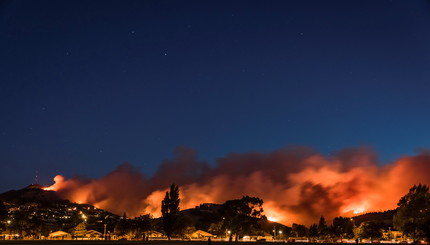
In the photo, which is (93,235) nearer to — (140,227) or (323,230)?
(140,227)

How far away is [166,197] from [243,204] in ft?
74.0

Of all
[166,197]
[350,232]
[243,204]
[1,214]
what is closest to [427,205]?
[243,204]

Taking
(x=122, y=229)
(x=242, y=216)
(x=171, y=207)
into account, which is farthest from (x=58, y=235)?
(x=242, y=216)

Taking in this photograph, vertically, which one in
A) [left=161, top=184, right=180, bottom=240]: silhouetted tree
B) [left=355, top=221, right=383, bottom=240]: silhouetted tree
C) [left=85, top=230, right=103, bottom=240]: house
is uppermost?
[left=161, top=184, right=180, bottom=240]: silhouetted tree

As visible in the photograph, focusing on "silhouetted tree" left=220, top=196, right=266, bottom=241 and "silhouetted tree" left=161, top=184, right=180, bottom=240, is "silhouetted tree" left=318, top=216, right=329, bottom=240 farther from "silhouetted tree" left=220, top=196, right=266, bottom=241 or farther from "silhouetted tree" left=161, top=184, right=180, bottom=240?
"silhouetted tree" left=161, top=184, right=180, bottom=240

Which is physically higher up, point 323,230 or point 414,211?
point 414,211

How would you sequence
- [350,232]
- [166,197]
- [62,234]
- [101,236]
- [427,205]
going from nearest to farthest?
[427,205] < [166,197] < [62,234] < [101,236] < [350,232]

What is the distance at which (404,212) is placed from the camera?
9506cm

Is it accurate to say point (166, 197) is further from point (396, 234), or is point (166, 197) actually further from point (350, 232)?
point (396, 234)

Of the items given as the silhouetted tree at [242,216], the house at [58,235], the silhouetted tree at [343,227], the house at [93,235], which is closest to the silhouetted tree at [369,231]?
the silhouetted tree at [343,227]

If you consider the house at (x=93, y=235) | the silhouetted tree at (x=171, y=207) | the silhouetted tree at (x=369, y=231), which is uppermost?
the silhouetted tree at (x=171, y=207)

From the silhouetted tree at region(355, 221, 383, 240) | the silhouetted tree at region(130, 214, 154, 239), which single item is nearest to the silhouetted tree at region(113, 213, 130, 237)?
the silhouetted tree at region(130, 214, 154, 239)

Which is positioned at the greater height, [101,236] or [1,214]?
[1,214]

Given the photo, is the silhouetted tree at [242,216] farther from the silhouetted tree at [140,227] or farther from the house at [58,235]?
the house at [58,235]
